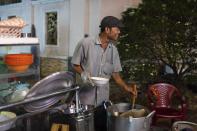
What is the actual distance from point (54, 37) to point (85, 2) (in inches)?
42.1

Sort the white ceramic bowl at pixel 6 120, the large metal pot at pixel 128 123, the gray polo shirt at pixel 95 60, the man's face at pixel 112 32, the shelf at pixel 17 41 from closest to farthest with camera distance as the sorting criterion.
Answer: the white ceramic bowl at pixel 6 120
the large metal pot at pixel 128 123
the shelf at pixel 17 41
the man's face at pixel 112 32
the gray polo shirt at pixel 95 60

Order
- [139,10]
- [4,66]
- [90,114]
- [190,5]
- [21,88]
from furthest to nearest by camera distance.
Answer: [139,10], [190,5], [4,66], [21,88], [90,114]

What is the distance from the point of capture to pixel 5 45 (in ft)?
7.34

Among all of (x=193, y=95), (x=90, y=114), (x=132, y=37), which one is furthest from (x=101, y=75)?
(x=193, y=95)

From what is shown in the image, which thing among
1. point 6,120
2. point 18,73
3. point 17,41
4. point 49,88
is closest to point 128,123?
point 49,88

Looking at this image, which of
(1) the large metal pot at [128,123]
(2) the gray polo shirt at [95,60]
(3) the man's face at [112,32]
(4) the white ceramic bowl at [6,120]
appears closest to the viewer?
(4) the white ceramic bowl at [6,120]

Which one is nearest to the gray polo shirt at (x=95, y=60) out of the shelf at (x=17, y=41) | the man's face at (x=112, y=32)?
the man's face at (x=112, y=32)

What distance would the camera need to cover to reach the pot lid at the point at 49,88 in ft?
5.10

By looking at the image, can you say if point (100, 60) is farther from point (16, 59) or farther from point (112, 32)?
point (16, 59)

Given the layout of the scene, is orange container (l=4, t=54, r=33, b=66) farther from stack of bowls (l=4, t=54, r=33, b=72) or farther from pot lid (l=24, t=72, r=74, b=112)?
pot lid (l=24, t=72, r=74, b=112)

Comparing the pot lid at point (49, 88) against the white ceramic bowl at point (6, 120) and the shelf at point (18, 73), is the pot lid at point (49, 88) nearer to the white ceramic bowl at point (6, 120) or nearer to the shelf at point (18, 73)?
the white ceramic bowl at point (6, 120)

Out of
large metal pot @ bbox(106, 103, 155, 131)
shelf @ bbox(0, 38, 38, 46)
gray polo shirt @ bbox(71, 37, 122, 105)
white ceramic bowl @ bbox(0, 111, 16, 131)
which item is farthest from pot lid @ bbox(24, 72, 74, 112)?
shelf @ bbox(0, 38, 38, 46)

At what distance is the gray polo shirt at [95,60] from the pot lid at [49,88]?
2.14 feet

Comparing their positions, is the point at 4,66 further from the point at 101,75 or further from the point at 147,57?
the point at 147,57
